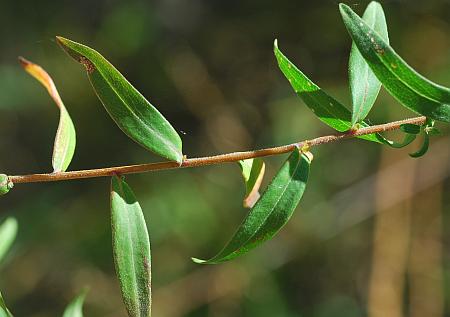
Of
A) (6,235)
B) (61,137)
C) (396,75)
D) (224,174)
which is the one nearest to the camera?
(396,75)

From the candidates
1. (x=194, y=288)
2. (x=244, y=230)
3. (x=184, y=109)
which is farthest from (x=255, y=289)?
(x=244, y=230)

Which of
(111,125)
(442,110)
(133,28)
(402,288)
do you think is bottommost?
(402,288)

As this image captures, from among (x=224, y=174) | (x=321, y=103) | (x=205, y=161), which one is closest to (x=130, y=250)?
(x=205, y=161)

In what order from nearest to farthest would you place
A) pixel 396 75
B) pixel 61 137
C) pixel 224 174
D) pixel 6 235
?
pixel 396 75, pixel 61 137, pixel 6 235, pixel 224 174

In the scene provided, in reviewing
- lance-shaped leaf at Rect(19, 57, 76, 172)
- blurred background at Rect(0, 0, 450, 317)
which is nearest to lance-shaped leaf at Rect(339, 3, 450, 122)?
lance-shaped leaf at Rect(19, 57, 76, 172)

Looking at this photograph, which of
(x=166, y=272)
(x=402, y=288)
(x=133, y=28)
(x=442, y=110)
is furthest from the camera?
(x=133, y=28)

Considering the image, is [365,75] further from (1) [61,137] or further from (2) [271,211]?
(1) [61,137]

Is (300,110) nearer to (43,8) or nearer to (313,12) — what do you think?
(313,12)

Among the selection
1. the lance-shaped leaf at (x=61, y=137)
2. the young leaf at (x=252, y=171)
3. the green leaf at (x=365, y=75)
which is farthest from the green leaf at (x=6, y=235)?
the green leaf at (x=365, y=75)
